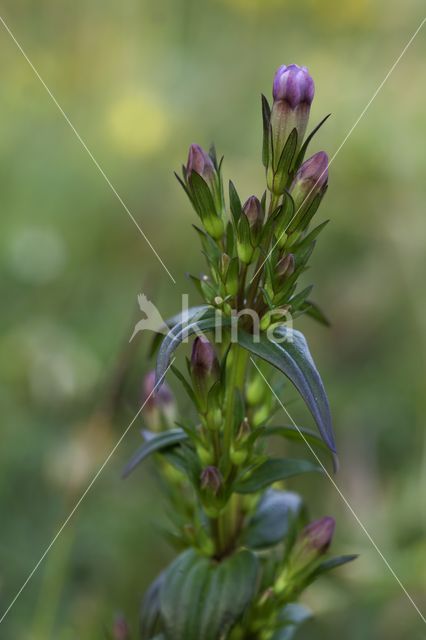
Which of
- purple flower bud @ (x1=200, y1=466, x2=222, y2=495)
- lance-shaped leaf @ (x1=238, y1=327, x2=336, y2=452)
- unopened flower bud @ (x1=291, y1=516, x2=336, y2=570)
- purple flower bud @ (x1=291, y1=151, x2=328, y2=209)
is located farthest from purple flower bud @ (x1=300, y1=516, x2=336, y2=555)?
purple flower bud @ (x1=291, y1=151, x2=328, y2=209)

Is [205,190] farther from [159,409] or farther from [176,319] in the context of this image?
[159,409]

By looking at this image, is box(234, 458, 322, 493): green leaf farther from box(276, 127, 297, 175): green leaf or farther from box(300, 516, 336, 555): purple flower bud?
box(276, 127, 297, 175): green leaf

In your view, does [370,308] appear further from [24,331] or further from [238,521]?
[238,521]

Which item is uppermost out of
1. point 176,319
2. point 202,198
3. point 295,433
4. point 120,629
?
point 202,198

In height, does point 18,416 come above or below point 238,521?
above

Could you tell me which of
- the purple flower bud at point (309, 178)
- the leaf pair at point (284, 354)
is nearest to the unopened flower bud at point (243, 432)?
the leaf pair at point (284, 354)

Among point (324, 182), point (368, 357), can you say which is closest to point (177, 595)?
point (324, 182)

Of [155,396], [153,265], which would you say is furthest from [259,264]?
[153,265]
